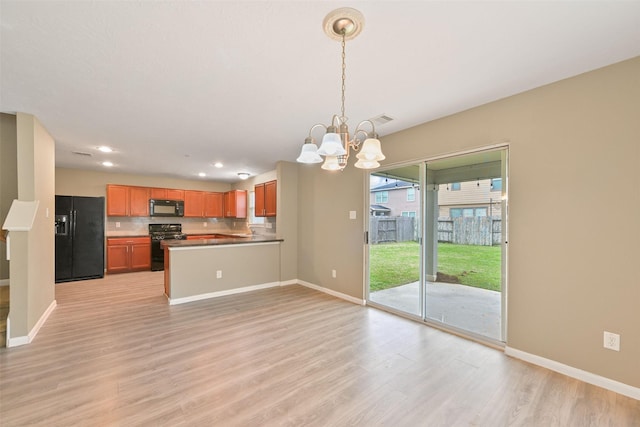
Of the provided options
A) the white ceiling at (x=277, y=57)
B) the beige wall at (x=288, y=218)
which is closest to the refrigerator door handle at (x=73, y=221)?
the white ceiling at (x=277, y=57)

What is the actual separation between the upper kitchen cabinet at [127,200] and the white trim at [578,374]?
25.1ft

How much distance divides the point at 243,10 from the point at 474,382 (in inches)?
120

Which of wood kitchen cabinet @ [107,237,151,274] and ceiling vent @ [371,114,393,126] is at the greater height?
ceiling vent @ [371,114,393,126]

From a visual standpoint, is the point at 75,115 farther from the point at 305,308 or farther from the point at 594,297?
the point at 594,297

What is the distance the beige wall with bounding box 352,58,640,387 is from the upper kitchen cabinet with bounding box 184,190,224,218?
681cm

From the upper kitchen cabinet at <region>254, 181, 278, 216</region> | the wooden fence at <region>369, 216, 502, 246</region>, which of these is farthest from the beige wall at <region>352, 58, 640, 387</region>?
the upper kitchen cabinet at <region>254, 181, 278, 216</region>

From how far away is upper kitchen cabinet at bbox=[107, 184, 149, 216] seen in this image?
6.34 metres

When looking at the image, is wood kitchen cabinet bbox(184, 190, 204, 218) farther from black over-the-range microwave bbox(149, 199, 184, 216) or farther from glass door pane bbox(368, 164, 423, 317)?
glass door pane bbox(368, 164, 423, 317)

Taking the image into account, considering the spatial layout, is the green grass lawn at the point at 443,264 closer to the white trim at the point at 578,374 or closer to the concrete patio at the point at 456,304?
the concrete patio at the point at 456,304

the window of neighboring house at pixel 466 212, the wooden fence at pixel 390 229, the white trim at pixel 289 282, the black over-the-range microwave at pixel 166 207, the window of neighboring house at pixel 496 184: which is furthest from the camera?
the black over-the-range microwave at pixel 166 207

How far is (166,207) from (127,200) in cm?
84

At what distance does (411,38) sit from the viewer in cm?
174

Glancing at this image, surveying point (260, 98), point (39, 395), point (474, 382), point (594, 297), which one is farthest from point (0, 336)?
point (594, 297)

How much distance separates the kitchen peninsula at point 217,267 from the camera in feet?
13.5
